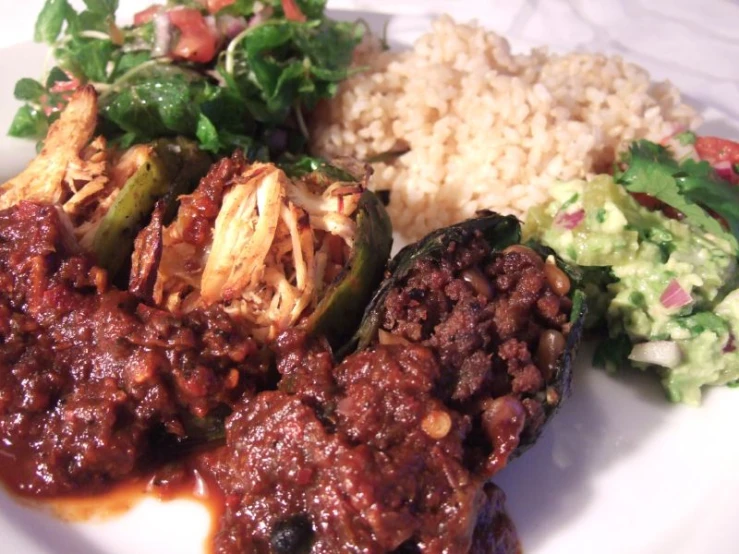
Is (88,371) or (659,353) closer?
(88,371)

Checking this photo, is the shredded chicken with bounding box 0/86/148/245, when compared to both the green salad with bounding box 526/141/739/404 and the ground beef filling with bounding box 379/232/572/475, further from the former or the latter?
the green salad with bounding box 526/141/739/404

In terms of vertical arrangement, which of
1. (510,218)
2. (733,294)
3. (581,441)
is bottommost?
(581,441)

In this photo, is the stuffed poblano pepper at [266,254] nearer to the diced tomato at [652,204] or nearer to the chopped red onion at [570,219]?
the chopped red onion at [570,219]

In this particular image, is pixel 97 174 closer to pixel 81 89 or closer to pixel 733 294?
pixel 81 89

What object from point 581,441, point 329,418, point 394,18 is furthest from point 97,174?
point 394,18

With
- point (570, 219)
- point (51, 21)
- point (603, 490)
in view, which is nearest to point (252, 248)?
point (570, 219)

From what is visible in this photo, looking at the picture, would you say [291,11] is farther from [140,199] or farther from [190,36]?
[140,199]
